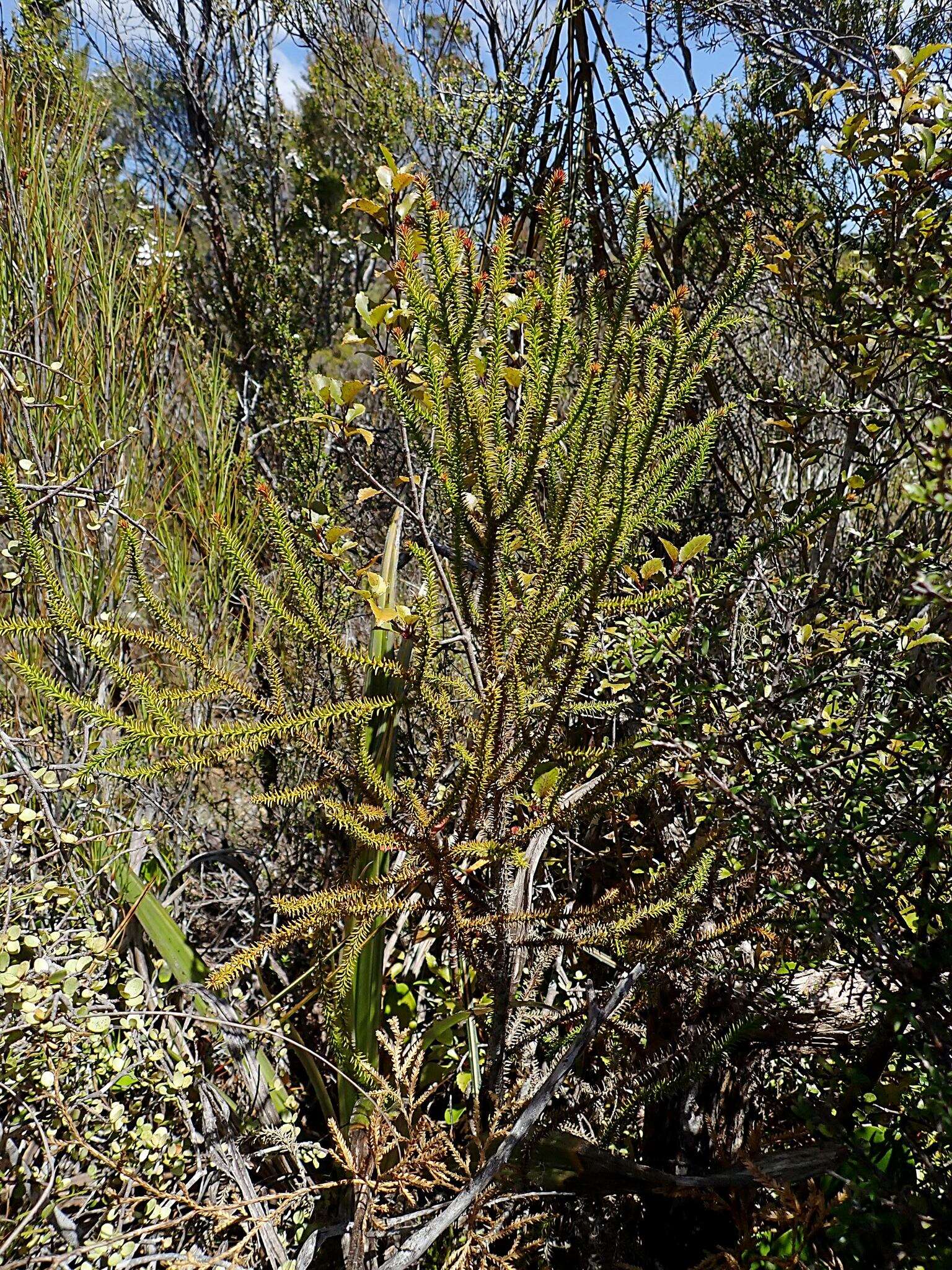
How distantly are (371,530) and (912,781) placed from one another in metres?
2.37

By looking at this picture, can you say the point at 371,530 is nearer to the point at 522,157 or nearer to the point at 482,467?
the point at 522,157

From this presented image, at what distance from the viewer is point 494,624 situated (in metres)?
1.27

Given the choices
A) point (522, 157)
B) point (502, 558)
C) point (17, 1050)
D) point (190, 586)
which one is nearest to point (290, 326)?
point (522, 157)

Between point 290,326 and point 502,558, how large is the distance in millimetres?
2890

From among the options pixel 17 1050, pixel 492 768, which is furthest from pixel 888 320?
pixel 17 1050

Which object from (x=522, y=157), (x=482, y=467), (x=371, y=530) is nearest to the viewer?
(x=482, y=467)

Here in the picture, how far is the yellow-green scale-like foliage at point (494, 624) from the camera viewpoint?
3.90 feet

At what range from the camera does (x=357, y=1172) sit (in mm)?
1386

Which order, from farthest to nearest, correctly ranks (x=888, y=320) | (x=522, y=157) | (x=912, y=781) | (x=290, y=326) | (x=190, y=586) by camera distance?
(x=290, y=326) → (x=522, y=157) → (x=190, y=586) → (x=888, y=320) → (x=912, y=781)

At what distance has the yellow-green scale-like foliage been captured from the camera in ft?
3.90

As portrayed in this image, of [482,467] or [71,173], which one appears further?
[71,173]

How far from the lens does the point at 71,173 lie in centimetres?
214

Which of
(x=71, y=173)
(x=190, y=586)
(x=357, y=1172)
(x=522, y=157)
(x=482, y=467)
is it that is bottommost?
(x=357, y=1172)

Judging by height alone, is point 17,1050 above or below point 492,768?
below
